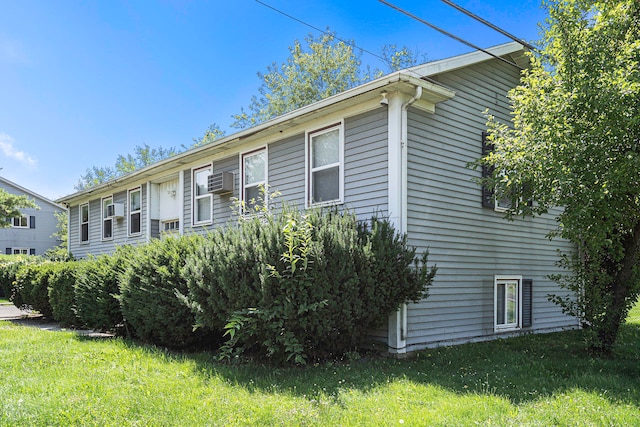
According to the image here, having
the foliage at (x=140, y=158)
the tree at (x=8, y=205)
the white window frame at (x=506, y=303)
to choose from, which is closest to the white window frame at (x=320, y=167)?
the white window frame at (x=506, y=303)

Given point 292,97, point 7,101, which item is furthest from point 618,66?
point 292,97

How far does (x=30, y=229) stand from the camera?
1309 inches

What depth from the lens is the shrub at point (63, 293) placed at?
33.2 ft

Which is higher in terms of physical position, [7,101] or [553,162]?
[7,101]

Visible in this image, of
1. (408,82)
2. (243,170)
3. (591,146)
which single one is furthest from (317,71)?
(591,146)

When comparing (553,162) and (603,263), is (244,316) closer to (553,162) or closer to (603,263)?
(553,162)

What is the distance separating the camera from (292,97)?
1009 inches

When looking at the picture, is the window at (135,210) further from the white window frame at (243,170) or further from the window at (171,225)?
the white window frame at (243,170)

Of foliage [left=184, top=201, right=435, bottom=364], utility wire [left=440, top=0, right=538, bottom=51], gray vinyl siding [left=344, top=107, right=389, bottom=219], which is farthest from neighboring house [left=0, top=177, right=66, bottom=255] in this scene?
utility wire [left=440, top=0, right=538, bottom=51]

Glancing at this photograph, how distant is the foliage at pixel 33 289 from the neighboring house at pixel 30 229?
66.5 ft

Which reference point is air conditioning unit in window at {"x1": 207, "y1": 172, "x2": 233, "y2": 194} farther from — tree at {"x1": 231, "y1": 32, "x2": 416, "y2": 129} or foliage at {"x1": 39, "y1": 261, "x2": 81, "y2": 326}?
tree at {"x1": 231, "y1": 32, "x2": 416, "y2": 129}

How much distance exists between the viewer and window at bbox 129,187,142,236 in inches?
546

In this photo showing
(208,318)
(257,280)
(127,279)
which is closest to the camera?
(257,280)

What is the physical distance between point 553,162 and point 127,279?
6.46 metres
